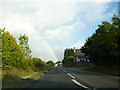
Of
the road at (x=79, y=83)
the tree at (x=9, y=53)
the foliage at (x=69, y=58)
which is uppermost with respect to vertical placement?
the foliage at (x=69, y=58)

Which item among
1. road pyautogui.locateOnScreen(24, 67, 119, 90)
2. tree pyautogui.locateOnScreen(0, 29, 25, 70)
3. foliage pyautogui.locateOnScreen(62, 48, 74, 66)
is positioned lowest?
road pyautogui.locateOnScreen(24, 67, 119, 90)

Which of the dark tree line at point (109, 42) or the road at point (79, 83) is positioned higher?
the dark tree line at point (109, 42)

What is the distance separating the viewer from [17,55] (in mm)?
44000

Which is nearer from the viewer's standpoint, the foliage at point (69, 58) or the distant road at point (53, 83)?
the distant road at point (53, 83)

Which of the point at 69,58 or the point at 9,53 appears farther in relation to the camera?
the point at 69,58

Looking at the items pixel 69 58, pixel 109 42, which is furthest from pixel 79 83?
pixel 69 58

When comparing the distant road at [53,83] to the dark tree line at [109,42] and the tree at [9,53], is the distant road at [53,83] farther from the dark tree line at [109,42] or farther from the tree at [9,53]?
the dark tree line at [109,42]

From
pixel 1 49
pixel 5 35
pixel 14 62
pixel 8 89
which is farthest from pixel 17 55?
pixel 8 89

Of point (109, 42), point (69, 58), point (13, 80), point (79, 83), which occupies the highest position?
point (69, 58)

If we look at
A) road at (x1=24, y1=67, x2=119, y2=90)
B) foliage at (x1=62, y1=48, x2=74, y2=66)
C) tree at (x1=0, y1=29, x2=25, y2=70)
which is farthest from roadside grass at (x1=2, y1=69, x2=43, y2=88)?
foliage at (x1=62, y1=48, x2=74, y2=66)

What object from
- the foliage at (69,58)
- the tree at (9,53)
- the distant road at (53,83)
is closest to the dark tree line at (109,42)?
the tree at (9,53)

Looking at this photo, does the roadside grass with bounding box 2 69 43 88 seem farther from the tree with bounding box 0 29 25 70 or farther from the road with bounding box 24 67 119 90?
the tree with bounding box 0 29 25 70

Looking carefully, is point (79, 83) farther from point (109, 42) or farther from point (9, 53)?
point (109, 42)

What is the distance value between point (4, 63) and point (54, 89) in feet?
66.4
